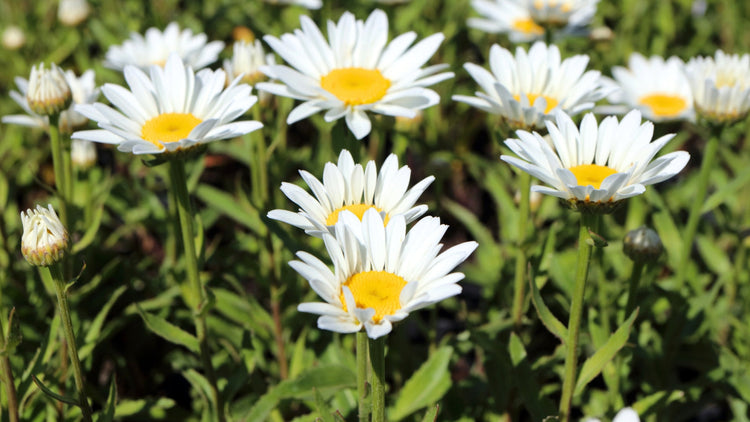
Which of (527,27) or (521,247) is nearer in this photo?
(521,247)

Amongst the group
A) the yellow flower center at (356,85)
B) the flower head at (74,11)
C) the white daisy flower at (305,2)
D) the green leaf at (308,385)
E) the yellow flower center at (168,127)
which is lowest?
the green leaf at (308,385)

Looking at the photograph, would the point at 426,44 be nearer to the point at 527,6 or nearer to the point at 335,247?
the point at 527,6

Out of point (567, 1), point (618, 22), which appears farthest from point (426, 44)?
point (618, 22)

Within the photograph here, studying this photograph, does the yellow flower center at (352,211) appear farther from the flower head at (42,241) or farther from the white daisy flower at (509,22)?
the white daisy flower at (509,22)

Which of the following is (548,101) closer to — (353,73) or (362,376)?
(353,73)

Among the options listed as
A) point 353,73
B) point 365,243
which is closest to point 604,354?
point 365,243

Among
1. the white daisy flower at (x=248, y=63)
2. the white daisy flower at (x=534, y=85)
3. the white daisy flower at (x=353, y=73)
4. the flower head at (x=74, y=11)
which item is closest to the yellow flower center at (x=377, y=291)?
the white daisy flower at (x=353, y=73)
